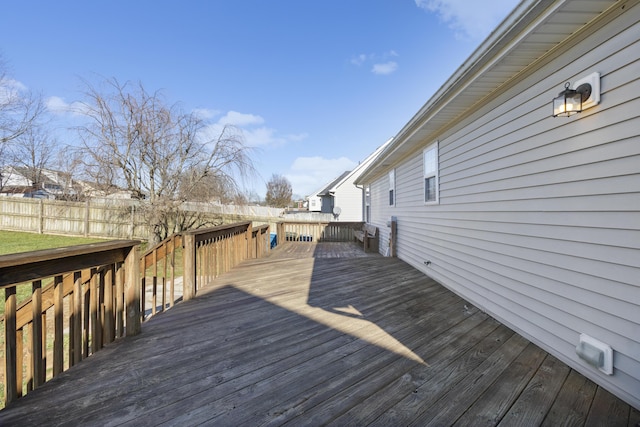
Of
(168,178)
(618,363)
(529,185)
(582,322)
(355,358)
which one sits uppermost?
(168,178)

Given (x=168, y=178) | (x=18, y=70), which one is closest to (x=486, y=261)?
(x=168, y=178)

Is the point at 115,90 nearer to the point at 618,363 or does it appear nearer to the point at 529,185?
the point at 529,185

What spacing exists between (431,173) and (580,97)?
9.83ft

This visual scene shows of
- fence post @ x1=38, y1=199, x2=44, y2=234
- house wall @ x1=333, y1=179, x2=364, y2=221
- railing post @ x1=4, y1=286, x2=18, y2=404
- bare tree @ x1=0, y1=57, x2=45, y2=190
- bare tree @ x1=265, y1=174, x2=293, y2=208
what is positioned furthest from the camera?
bare tree @ x1=265, y1=174, x2=293, y2=208

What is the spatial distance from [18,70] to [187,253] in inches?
507

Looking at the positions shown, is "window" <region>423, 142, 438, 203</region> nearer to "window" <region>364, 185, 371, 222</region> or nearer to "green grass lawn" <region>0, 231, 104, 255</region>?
"window" <region>364, 185, 371, 222</region>

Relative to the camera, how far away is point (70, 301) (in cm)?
210

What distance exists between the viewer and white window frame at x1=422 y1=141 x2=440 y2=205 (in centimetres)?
476

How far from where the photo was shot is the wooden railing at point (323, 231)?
11.3m

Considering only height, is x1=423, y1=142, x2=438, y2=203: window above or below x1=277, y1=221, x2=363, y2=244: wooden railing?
above

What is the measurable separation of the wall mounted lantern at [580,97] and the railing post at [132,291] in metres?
3.66

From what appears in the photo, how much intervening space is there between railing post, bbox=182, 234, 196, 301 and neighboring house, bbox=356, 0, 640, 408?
11.8 feet

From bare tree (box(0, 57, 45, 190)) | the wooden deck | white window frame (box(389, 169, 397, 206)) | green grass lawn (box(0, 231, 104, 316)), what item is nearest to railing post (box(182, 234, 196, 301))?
the wooden deck

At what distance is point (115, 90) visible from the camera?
7676 millimetres
